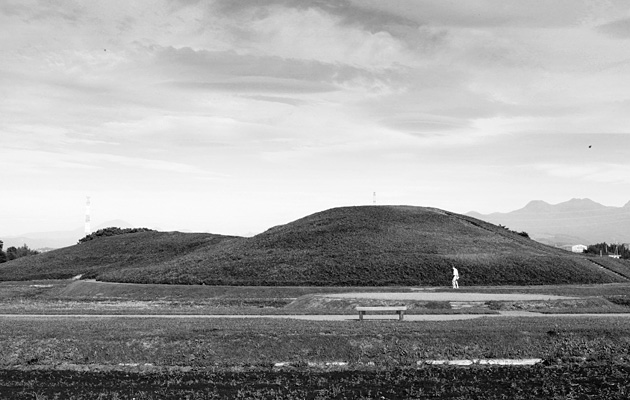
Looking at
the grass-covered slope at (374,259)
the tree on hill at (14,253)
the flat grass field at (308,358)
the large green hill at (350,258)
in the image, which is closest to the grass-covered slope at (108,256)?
the large green hill at (350,258)

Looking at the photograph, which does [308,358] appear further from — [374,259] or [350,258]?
[350,258]

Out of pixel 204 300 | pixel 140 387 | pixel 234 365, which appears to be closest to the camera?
pixel 140 387

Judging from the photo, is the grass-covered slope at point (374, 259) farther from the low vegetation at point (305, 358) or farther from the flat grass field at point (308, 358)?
the low vegetation at point (305, 358)

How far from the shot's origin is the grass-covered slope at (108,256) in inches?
3777

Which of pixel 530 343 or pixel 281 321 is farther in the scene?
pixel 281 321

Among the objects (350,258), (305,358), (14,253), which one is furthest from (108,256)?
(305,358)

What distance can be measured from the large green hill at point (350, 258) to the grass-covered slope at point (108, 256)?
181 millimetres

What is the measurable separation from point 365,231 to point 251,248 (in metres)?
15.1

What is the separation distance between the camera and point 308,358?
2348cm

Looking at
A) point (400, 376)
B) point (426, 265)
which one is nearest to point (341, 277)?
point (426, 265)

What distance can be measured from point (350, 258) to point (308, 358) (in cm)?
5213

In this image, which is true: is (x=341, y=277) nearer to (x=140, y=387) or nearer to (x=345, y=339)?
(x=345, y=339)

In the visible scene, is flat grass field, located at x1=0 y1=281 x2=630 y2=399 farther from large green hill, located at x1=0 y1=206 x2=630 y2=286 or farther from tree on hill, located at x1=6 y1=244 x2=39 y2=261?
tree on hill, located at x1=6 y1=244 x2=39 y2=261

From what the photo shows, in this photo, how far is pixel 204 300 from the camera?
5297 centimetres
